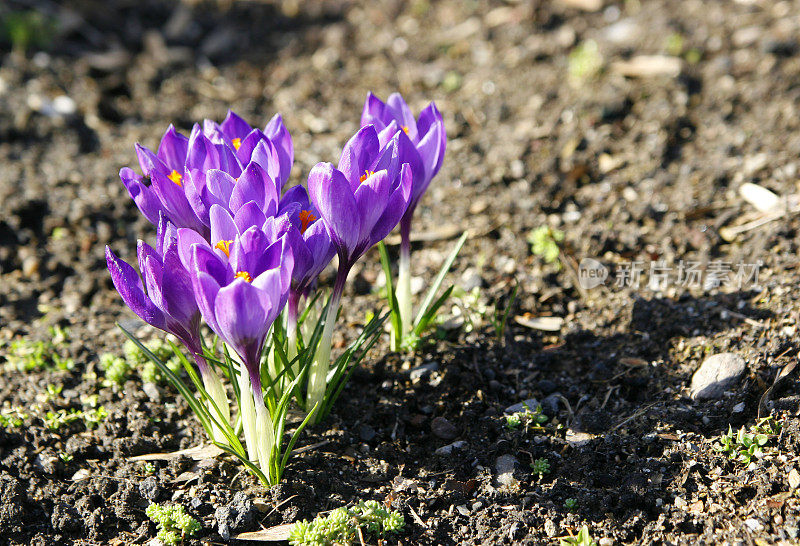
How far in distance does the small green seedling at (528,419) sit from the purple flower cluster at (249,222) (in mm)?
728

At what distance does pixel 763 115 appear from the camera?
11.9 ft

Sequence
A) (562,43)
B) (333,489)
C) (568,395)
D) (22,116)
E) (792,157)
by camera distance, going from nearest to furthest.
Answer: (333,489)
(568,395)
(792,157)
(22,116)
(562,43)

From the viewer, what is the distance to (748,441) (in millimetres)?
2055

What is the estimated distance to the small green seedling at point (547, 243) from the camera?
3.00 meters

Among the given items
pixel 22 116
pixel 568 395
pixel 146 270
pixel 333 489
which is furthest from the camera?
pixel 22 116

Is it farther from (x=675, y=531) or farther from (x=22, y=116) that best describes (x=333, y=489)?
(x=22, y=116)

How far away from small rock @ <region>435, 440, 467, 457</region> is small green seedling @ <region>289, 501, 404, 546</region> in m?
0.29

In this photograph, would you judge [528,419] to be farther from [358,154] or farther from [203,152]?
[203,152]

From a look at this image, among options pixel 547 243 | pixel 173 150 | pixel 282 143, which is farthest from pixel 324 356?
pixel 547 243

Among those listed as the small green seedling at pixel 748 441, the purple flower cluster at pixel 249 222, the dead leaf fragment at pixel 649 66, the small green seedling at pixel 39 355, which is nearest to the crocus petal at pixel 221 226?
the purple flower cluster at pixel 249 222

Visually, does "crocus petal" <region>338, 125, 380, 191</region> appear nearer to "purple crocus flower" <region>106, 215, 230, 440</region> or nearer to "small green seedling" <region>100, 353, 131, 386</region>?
"purple crocus flower" <region>106, 215, 230, 440</region>

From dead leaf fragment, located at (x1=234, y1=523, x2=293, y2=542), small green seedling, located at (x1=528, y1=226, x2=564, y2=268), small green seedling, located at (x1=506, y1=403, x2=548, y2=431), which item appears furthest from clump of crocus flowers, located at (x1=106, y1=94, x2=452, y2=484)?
Result: small green seedling, located at (x1=528, y1=226, x2=564, y2=268)

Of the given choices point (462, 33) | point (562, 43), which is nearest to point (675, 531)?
point (562, 43)

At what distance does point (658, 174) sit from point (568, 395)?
151 centimetres
